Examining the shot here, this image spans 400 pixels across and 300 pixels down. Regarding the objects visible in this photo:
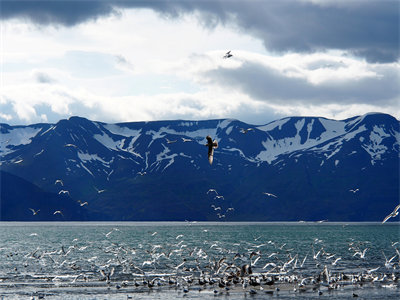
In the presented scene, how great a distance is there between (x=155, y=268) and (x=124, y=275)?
8.63 metres

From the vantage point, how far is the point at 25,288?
232ft

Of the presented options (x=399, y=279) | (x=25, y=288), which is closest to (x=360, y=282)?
(x=399, y=279)

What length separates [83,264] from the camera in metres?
98.5

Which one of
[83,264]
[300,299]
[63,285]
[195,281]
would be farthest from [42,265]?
[300,299]

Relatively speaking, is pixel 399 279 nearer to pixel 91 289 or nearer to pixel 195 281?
pixel 195 281

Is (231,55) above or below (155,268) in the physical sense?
above

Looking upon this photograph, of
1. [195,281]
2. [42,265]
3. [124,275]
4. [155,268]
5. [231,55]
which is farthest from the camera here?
[42,265]

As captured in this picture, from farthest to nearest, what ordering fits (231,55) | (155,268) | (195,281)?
(155,268)
(195,281)
(231,55)

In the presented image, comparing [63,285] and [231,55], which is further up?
[231,55]

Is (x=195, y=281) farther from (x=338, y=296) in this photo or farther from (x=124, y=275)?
(x=338, y=296)

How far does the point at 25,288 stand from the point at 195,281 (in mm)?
19265

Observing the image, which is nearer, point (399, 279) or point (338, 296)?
point (338, 296)

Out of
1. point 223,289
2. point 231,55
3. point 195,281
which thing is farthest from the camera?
point 195,281

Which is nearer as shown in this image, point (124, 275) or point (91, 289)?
point (91, 289)
